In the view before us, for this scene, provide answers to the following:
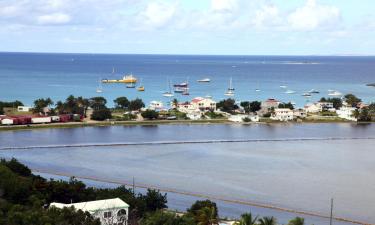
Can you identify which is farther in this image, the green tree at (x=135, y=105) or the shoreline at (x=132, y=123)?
the green tree at (x=135, y=105)

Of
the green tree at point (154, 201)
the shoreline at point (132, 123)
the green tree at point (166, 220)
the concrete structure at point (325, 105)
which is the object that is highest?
the concrete structure at point (325, 105)

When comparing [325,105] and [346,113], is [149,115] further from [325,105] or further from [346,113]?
[325,105]

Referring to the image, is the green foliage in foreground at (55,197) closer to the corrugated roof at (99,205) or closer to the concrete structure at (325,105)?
the corrugated roof at (99,205)

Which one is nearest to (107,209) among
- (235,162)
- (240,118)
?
(235,162)

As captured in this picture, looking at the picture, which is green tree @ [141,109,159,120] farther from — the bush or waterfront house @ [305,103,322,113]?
waterfront house @ [305,103,322,113]

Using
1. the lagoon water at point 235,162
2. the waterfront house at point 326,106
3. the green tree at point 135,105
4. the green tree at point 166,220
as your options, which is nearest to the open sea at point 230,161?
the lagoon water at point 235,162

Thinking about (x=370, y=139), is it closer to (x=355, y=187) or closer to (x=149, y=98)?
(x=355, y=187)
